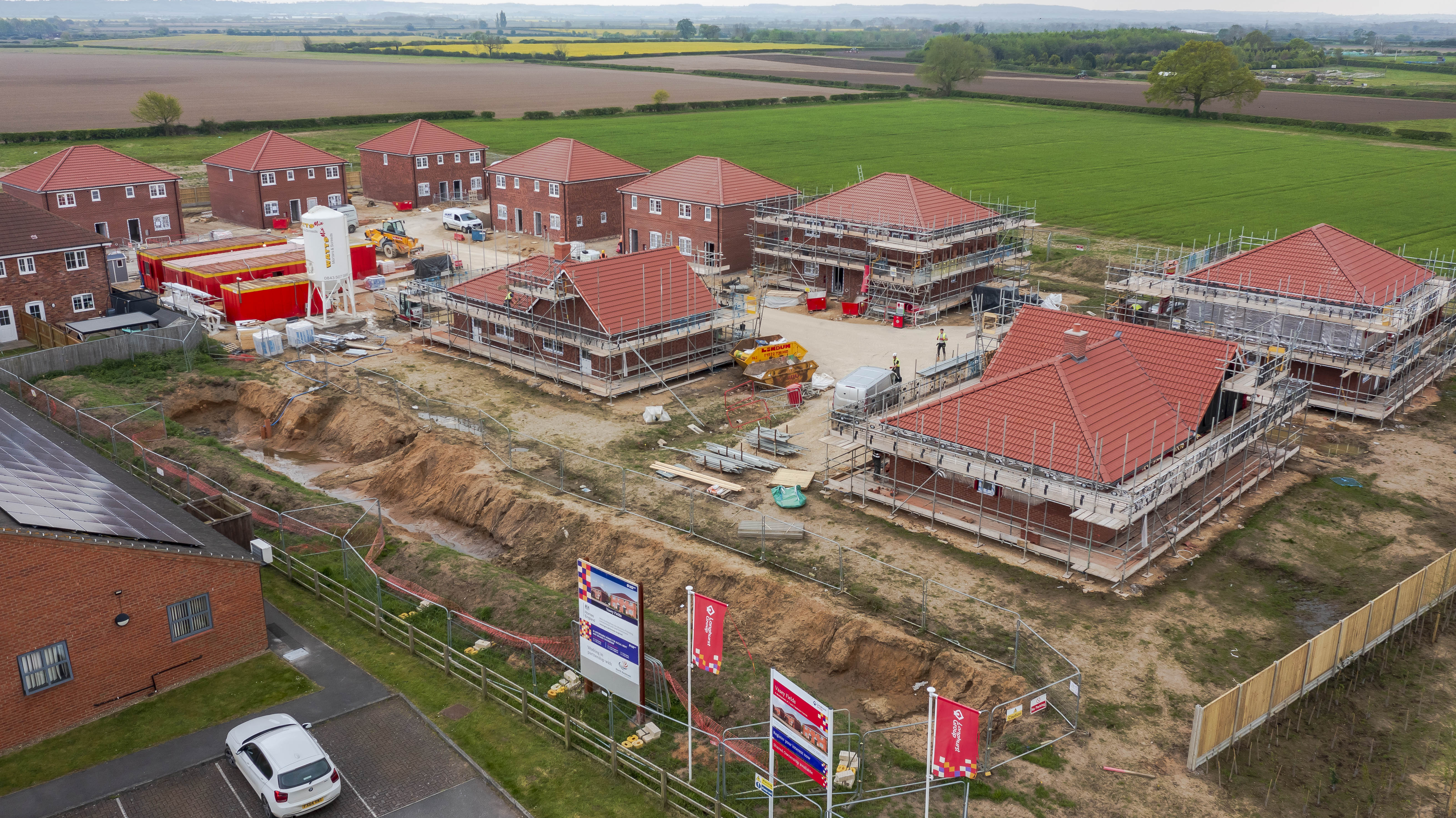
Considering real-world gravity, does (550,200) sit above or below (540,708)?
above

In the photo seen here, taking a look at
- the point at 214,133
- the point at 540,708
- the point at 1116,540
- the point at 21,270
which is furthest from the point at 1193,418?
the point at 214,133

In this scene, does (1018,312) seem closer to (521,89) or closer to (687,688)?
(687,688)

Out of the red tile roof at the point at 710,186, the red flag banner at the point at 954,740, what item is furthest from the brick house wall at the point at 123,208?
the red flag banner at the point at 954,740

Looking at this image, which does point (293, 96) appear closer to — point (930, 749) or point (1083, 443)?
point (1083, 443)

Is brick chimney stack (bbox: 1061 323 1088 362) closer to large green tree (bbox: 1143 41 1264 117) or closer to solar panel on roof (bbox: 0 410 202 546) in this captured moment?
solar panel on roof (bbox: 0 410 202 546)

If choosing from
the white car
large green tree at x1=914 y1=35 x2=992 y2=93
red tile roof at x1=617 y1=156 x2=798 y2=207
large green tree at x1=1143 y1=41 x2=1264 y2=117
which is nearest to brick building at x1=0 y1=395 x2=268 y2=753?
the white car

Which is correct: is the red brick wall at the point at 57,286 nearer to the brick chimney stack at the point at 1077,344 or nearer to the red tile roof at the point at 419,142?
the red tile roof at the point at 419,142

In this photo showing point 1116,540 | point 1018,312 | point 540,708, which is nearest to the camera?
point 540,708
